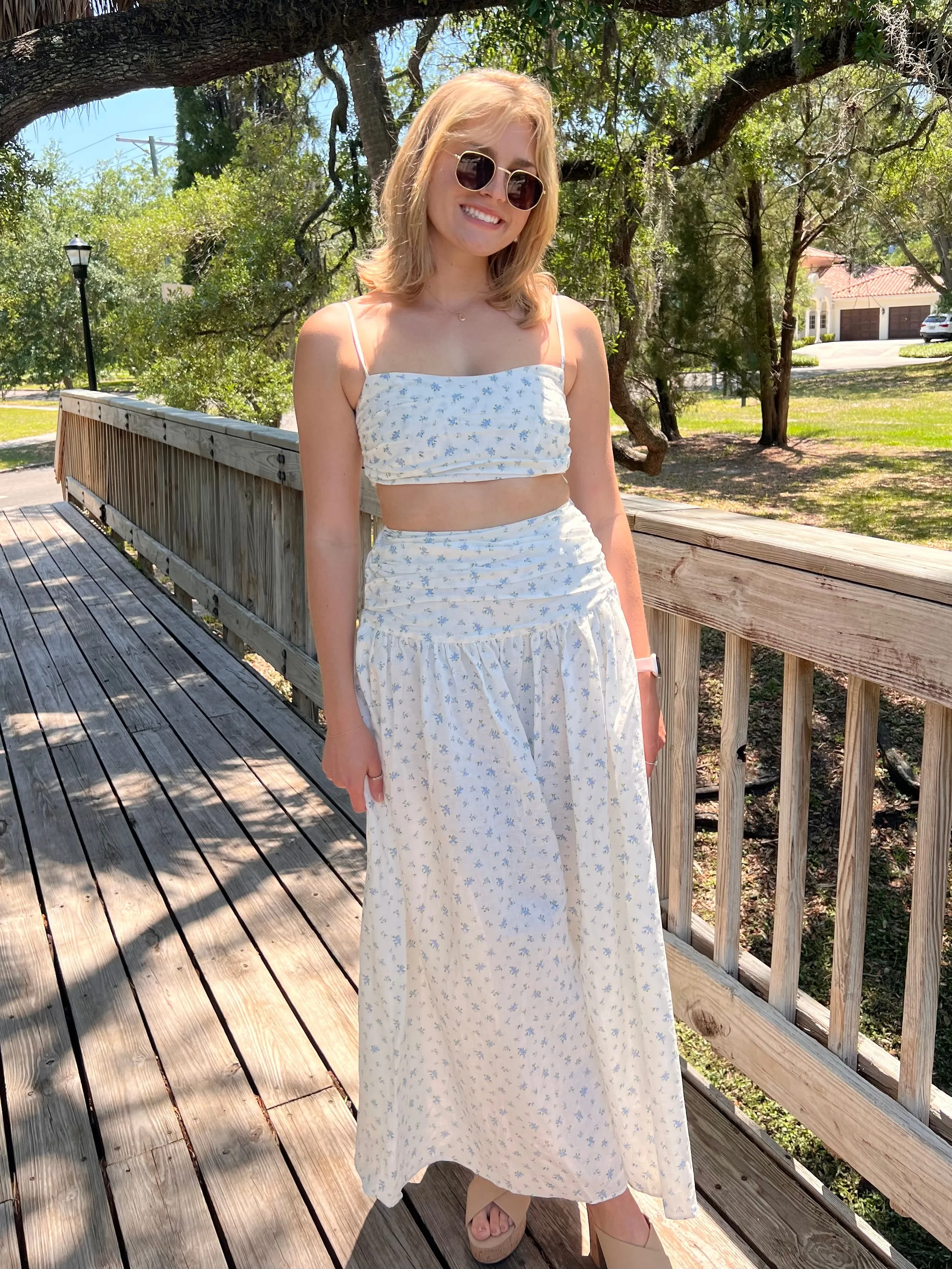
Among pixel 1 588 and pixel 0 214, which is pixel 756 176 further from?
pixel 1 588

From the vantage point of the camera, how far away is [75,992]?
2451 mm

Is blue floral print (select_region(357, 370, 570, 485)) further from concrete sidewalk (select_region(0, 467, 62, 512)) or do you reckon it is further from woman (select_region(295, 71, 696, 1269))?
concrete sidewalk (select_region(0, 467, 62, 512))

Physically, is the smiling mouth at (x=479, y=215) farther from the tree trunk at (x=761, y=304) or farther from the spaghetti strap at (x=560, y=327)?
the tree trunk at (x=761, y=304)

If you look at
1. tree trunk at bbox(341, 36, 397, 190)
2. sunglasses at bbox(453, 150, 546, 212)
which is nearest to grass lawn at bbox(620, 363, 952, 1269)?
sunglasses at bbox(453, 150, 546, 212)

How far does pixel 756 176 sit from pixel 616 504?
38.7 ft

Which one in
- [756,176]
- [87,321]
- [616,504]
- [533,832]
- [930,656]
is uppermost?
[756,176]

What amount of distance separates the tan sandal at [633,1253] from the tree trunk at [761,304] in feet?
43.1

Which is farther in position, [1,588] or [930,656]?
[1,588]

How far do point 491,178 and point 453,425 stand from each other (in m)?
0.36

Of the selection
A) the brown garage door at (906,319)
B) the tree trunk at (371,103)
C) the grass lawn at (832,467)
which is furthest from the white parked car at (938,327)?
the tree trunk at (371,103)

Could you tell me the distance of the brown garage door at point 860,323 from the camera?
58969 mm

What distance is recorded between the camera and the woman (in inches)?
62.2

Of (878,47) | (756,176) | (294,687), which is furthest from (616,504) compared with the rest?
(756,176)

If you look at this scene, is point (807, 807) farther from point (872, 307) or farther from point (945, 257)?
point (872, 307)
